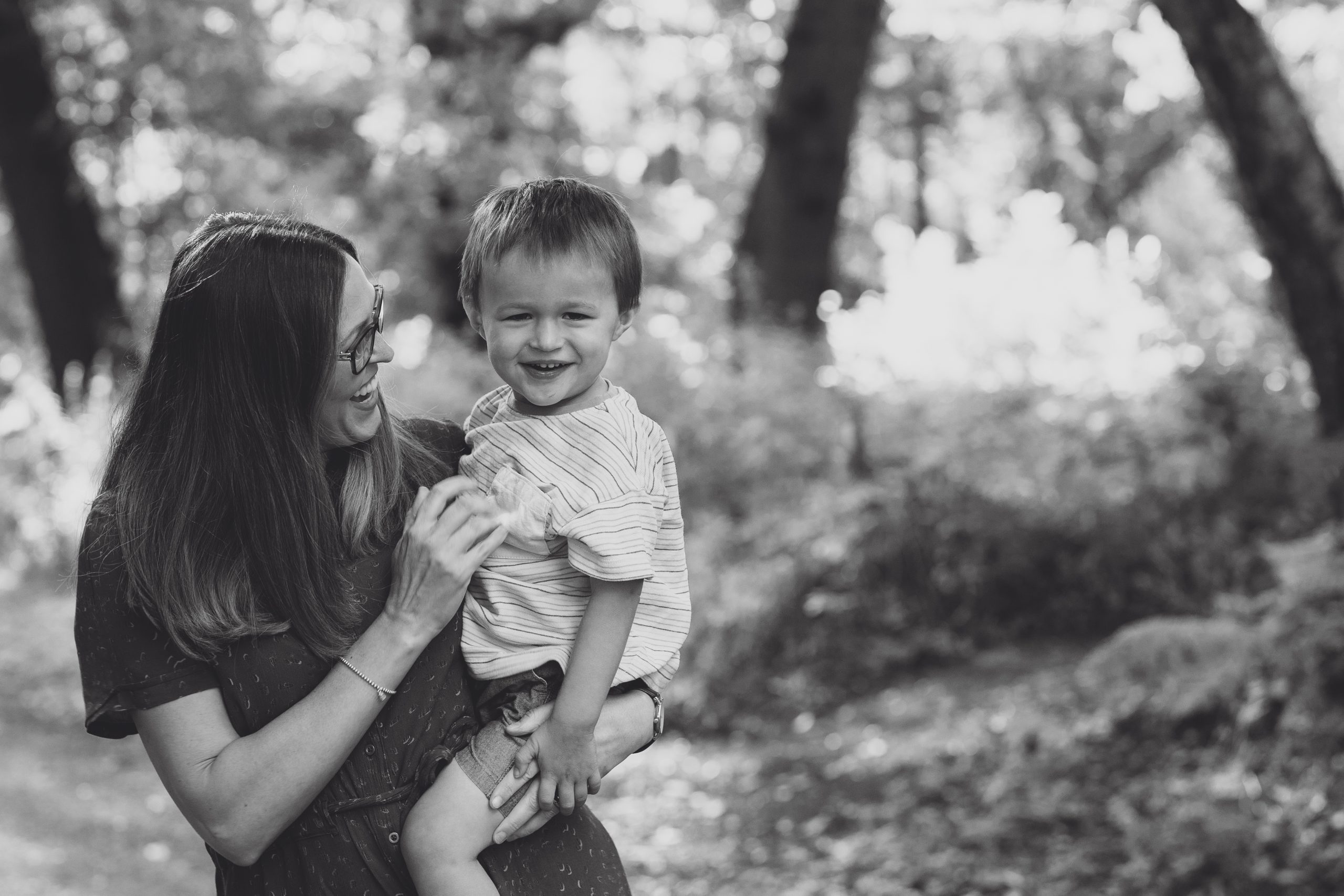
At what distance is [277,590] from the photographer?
212 centimetres

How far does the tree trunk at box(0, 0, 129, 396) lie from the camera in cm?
1266

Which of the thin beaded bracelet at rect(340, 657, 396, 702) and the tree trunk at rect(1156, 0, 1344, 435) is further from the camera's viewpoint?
the tree trunk at rect(1156, 0, 1344, 435)

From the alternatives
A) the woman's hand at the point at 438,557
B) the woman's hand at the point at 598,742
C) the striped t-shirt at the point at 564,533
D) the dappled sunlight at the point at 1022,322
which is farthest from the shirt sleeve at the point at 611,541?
the dappled sunlight at the point at 1022,322

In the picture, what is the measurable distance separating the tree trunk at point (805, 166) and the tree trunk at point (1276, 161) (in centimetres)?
430

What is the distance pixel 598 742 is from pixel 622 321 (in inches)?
27.4

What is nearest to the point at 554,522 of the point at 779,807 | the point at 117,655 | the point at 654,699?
the point at 654,699

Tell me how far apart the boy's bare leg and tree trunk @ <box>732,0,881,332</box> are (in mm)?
7861

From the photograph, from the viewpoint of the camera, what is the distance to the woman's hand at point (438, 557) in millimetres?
2137

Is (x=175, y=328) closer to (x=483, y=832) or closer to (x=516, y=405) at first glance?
(x=516, y=405)

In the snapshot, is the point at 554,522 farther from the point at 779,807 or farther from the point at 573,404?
the point at 779,807

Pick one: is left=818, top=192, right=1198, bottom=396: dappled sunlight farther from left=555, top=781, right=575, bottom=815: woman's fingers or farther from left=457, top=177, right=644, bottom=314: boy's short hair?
left=555, top=781, right=575, bottom=815: woman's fingers

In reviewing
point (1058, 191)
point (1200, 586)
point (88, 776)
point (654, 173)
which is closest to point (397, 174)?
point (654, 173)

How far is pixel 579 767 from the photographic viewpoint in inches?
87.0

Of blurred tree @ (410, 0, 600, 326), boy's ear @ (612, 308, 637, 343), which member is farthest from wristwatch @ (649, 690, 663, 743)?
blurred tree @ (410, 0, 600, 326)
